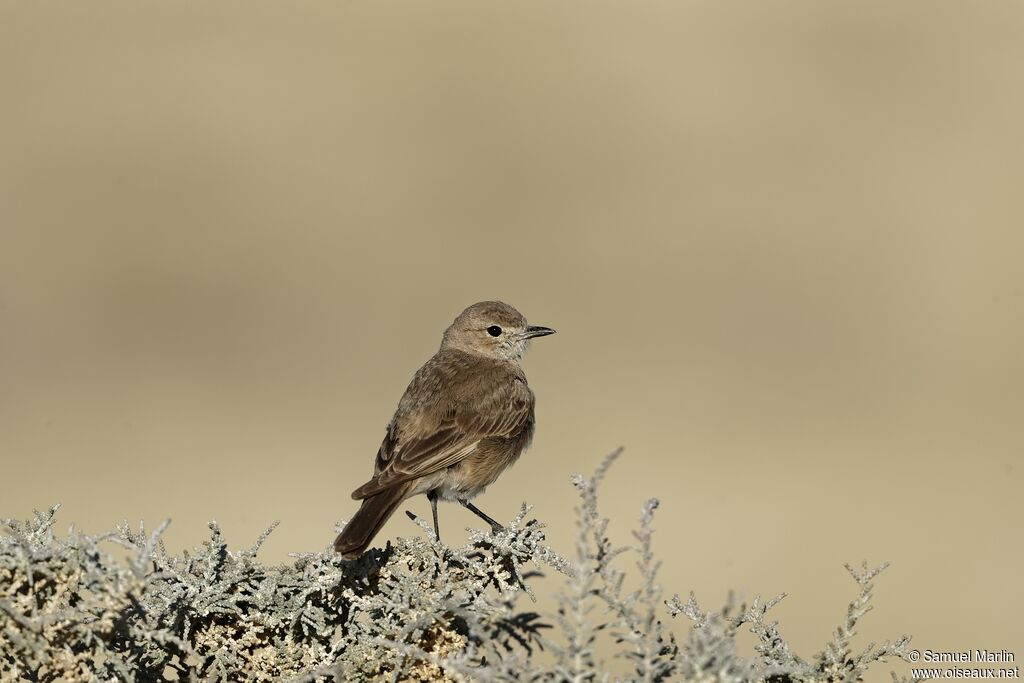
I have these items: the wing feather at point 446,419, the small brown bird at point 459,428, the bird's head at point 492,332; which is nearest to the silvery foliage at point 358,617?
the small brown bird at point 459,428

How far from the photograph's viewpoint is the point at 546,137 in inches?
930

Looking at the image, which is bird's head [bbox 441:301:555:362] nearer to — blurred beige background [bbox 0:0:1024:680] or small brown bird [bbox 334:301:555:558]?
small brown bird [bbox 334:301:555:558]

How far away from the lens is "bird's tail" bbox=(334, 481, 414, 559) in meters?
4.26

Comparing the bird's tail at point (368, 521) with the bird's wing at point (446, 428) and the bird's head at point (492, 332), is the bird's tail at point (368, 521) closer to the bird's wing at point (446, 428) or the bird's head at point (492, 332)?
the bird's wing at point (446, 428)

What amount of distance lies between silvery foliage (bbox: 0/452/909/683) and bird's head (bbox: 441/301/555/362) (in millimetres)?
3847

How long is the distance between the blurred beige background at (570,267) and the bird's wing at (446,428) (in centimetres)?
432

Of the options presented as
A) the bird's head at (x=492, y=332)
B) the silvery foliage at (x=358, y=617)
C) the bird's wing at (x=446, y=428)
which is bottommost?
the silvery foliage at (x=358, y=617)

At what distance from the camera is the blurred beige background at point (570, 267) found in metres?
13.1

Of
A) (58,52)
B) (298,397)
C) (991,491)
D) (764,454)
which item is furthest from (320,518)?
(58,52)

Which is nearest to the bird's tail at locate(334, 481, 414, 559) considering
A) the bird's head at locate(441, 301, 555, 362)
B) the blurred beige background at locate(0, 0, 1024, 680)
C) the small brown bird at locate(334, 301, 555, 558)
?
the small brown bird at locate(334, 301, 555, 558)

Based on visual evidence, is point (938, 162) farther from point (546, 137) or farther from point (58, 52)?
point (58, 52)

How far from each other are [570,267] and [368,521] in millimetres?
14404

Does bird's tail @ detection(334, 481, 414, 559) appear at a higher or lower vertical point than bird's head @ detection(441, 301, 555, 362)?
lower

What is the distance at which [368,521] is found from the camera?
16.0ft
